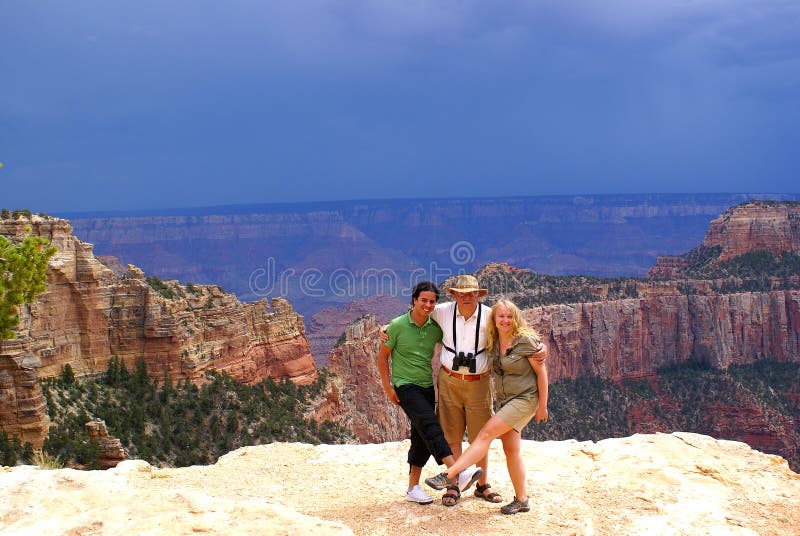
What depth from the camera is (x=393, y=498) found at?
12.0 meters

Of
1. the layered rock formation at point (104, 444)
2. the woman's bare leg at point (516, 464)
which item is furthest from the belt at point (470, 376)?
the layered rock formation at point (104, 444)

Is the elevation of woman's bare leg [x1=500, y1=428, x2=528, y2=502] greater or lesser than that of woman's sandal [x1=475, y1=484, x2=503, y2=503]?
greater

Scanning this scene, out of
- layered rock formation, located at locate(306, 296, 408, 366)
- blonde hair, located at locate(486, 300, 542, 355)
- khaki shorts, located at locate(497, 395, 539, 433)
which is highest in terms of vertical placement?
blonde hair, located at locate(486, 300, 542, 355)

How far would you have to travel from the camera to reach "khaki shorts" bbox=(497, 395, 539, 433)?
34.8 feet

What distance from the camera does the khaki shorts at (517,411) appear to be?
1060cm

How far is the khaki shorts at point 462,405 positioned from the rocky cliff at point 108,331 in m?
16.2

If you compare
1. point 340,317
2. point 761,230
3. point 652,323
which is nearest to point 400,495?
point 652,323

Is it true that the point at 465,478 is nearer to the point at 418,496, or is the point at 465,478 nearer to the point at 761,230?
the point at 418,496

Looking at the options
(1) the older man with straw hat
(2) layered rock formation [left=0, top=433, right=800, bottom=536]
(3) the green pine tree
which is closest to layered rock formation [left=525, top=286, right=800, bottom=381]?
(3) the green pine tree

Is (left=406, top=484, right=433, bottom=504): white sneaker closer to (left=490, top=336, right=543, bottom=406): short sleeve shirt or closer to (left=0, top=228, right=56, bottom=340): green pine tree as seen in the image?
(left=490, top=336, right=543, bottom=406): short sleeve shirt

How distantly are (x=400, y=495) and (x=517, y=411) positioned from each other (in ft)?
9.11

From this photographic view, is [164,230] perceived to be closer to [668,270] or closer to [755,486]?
[668,270]

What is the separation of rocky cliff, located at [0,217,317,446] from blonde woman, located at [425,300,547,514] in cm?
1699

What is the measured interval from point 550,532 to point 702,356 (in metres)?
68.6
